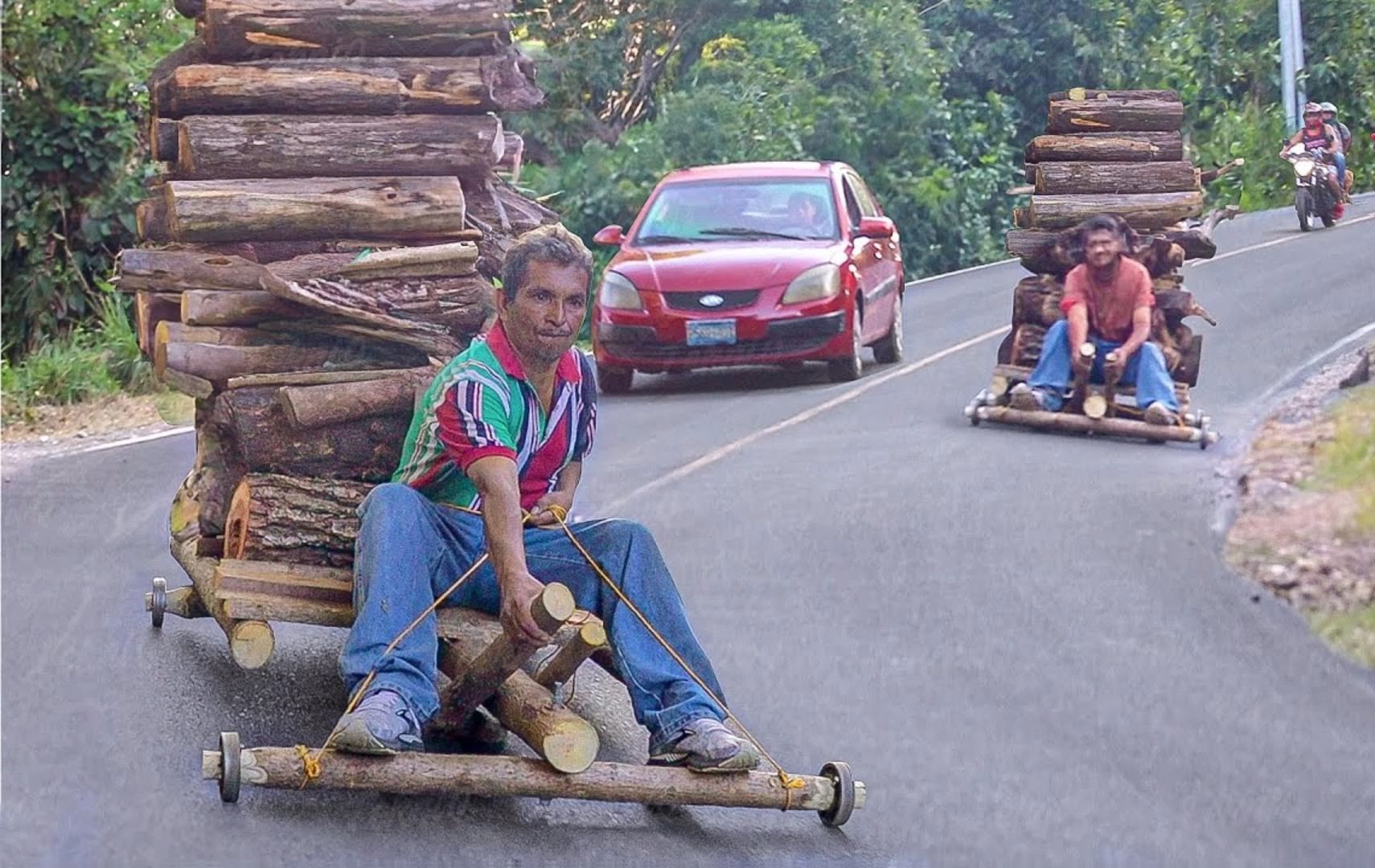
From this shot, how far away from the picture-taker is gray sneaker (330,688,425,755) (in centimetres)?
551

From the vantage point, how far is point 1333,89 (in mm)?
13531

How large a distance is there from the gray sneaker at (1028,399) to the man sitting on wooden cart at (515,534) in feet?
23.6

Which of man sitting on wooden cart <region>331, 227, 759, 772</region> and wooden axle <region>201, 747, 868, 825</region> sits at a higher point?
man sitting on wooden cart <region>331, 227, 759, 772</region>

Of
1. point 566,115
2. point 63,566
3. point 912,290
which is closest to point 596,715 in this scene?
point 63,566

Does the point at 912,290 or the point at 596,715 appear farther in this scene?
the point at 912,290

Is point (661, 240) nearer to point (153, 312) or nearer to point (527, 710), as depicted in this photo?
point (153, 312)

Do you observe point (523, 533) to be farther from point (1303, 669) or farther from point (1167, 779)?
point (1303, 669)

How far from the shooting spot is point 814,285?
49.5 feet

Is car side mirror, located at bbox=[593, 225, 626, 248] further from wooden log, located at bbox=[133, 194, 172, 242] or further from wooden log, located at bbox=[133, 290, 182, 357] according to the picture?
wooden log, located at bbox=[133, 290, 182, 357]

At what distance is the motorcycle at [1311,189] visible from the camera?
49.2 ft

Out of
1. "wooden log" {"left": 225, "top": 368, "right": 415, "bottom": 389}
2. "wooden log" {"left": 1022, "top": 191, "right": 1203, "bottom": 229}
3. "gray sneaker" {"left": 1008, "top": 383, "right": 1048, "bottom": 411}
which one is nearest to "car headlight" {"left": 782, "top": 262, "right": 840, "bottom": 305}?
"wooden log" {"left": 1022, "top": 191, "right": 1203, "bottom": 229}

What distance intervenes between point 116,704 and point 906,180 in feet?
50.0

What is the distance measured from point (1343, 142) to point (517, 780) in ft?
37.0

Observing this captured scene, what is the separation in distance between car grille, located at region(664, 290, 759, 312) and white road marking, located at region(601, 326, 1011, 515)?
0.90 meters
